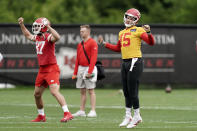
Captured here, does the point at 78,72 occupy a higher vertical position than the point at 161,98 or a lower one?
higher

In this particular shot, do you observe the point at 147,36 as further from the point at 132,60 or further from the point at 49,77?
the point at 49,77

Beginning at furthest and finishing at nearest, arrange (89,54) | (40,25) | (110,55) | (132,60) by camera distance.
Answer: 1. (110,55)
2. (89,54)
3. (40,25)
4. (132,60)

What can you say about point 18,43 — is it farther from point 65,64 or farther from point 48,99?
point 48,99

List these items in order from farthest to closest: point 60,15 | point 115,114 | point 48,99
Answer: point 60,15
point 48,99
point 115,114

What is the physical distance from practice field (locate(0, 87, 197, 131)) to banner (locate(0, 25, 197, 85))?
7.79 ft

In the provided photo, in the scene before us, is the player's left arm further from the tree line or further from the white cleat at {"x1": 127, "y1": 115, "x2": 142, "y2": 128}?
the tree line

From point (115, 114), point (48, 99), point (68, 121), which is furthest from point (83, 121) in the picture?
point (48, 99)

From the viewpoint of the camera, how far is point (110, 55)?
81.7 feet

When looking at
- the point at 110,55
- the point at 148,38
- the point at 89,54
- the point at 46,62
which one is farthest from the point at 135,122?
the point at 110,55

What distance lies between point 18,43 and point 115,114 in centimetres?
1075

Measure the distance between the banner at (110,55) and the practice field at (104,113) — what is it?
237 cm

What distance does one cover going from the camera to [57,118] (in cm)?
1354

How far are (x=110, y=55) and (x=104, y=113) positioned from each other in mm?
10012

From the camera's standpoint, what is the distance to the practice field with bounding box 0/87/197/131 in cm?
1173
